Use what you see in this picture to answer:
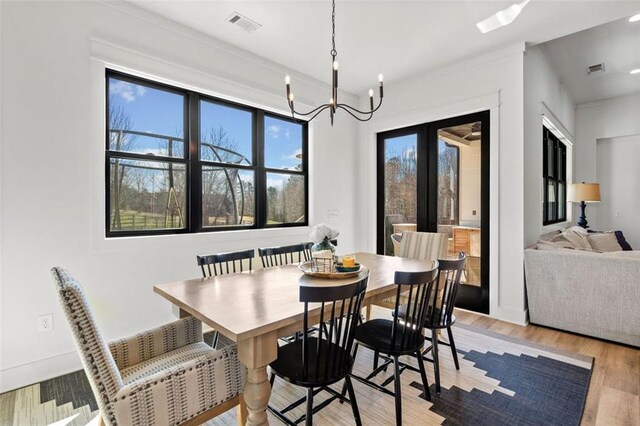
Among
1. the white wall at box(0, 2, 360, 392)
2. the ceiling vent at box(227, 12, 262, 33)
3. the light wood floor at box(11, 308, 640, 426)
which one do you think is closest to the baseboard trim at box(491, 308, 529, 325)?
the light wood floor at box(11, 308, 640, 426)

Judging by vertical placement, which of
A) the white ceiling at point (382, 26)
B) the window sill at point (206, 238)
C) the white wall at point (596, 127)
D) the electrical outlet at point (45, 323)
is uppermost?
the white ceiling at point (382, 26)

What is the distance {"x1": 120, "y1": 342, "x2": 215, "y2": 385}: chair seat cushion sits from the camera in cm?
153

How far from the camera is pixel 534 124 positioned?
369 cm

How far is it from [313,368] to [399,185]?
11.5 feet

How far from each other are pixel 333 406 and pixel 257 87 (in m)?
3.21

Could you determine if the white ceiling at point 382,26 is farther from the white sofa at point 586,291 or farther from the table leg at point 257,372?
the table leg at point 257,372

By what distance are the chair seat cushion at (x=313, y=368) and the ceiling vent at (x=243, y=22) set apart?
278cm

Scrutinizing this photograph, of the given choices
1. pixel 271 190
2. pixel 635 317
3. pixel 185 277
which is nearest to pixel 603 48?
pixel 635 317

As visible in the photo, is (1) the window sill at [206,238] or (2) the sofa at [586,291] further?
(2) the sofa at [586,291]

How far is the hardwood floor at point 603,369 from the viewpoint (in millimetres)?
1944

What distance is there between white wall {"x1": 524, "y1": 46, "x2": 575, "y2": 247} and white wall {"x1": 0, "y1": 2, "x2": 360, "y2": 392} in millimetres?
3409

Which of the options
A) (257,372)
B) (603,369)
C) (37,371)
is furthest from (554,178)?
(37,371)

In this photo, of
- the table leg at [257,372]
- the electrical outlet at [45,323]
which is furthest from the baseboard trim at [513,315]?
the electrical outlet at [45,323]

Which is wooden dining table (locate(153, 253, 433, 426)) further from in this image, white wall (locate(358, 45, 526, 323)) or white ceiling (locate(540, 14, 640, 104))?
white ceiling (locate(540, 14, 640, 104))
